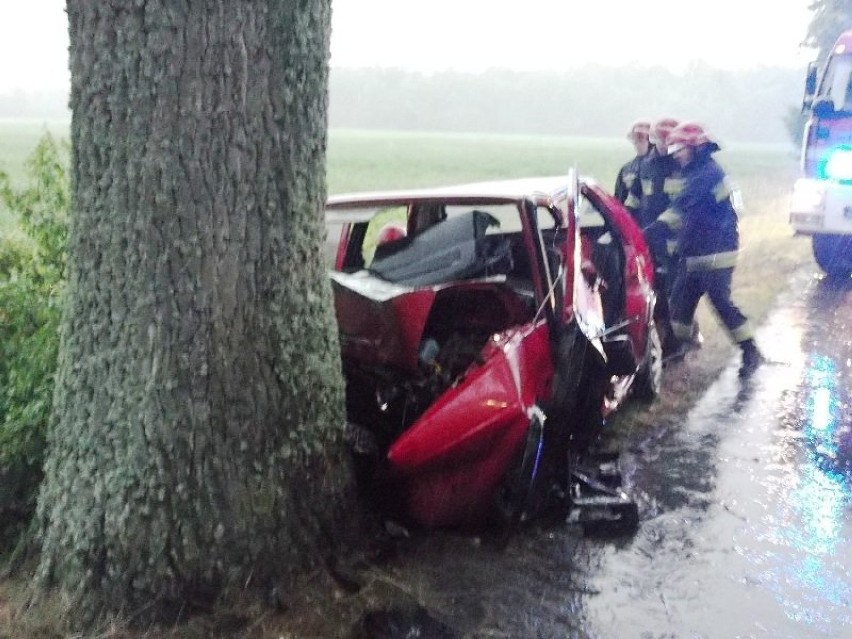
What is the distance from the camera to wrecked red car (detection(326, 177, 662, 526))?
11.0 feet

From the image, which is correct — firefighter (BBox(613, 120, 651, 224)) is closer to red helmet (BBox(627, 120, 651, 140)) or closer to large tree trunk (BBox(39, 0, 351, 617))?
red helmet (BBox(627, 120, 651, 140))

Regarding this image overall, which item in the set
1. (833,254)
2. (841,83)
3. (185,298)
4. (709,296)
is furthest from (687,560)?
(833,254)

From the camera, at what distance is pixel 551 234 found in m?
4.62

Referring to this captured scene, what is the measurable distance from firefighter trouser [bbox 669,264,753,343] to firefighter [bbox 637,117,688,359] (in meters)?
0.09

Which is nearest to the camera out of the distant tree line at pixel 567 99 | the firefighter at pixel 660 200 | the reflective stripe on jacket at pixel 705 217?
the reflective stripe on jacket at pixel 705 217

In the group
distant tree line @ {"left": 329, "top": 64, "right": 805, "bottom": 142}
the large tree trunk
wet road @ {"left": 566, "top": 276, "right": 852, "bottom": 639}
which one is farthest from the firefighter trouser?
distant tree line @ {"left": 329, "top": 64, "right": 805, "bottom": 142}

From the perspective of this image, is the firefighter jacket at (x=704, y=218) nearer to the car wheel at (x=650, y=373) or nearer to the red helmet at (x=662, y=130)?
the red helmet at (x=662, y=130)

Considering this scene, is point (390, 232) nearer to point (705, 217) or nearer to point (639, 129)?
point (705, 217)

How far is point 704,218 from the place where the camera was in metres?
6.07

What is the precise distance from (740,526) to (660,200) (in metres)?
3.27

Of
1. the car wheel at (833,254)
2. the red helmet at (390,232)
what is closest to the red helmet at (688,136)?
the red helmet at (390,232)

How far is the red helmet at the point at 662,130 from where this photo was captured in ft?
20.4

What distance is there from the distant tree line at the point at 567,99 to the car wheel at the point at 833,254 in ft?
23.3

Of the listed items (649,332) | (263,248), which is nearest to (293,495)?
(263,248)
